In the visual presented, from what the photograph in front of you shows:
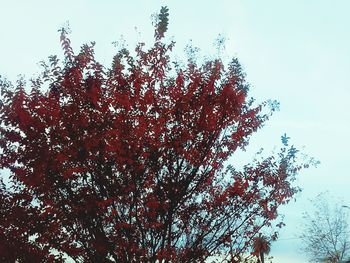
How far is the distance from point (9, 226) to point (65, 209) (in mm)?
1737

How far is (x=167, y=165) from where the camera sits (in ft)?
37.3

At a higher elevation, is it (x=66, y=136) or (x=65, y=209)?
(x=66, y=136)

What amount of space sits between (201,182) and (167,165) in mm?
1351

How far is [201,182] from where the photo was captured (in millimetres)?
12047

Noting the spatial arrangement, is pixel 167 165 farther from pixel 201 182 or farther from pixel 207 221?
pixel 207 221

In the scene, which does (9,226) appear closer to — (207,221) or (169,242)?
(169,242)

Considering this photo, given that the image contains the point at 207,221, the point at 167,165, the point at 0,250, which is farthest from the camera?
the point at 207,221

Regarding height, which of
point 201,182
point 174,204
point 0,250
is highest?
point 201,182

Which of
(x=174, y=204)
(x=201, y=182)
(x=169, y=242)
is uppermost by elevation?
(x=201, y=182)

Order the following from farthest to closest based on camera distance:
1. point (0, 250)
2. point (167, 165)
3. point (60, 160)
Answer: point (167, 165) < point (0, 250) < point (60, 160)

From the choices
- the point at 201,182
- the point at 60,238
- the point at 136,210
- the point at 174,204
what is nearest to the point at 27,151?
the point at 60,238

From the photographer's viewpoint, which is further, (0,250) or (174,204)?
(174,204)

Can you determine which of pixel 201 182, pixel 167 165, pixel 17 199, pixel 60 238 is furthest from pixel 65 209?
pixel 201 182

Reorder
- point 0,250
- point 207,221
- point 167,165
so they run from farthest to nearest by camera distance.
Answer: point 207,221, point 167,165, point 0,250
